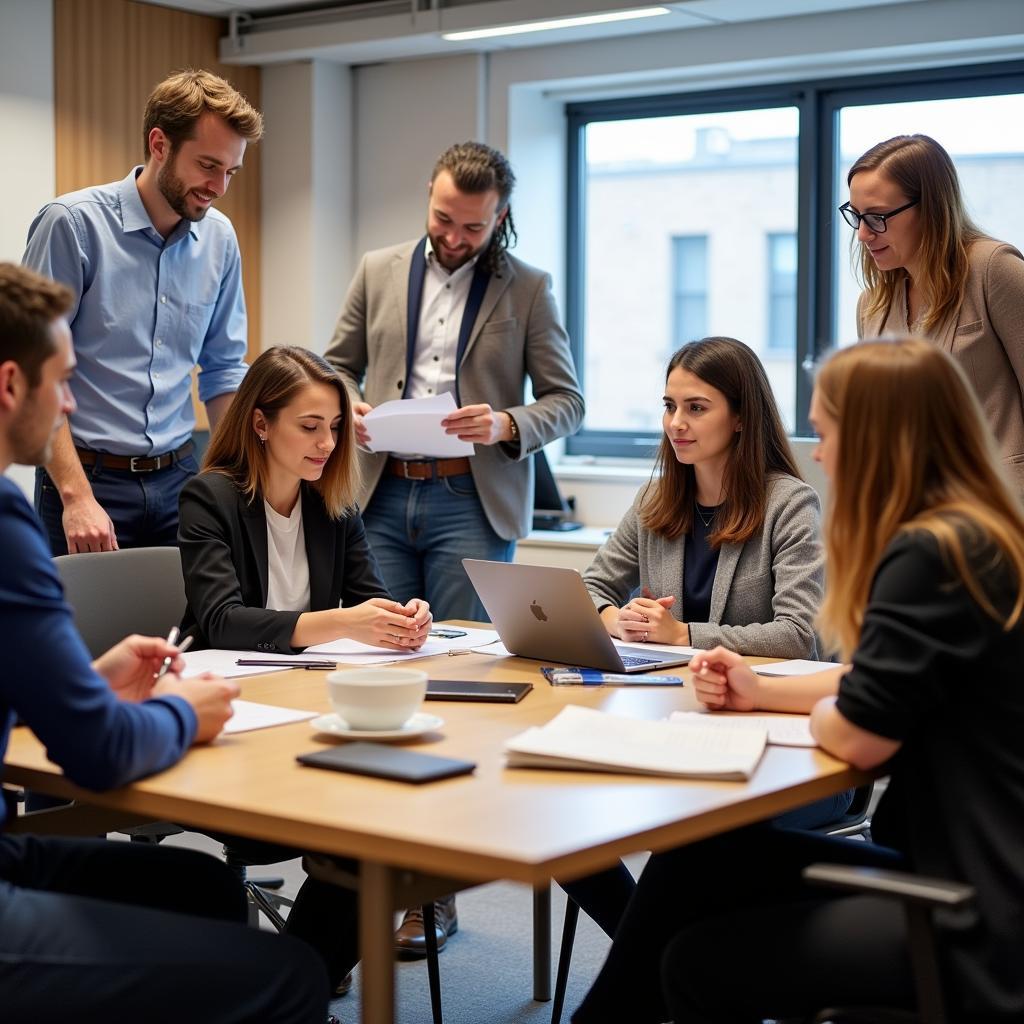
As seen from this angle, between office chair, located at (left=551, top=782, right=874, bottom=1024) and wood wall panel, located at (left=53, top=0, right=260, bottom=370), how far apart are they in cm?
330

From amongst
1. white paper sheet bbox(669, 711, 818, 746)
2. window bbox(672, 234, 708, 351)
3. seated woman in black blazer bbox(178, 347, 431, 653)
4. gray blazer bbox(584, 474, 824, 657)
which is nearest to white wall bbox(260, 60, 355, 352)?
window bbox(672, 234, 708, 351)

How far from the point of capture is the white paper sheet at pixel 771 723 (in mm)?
1835

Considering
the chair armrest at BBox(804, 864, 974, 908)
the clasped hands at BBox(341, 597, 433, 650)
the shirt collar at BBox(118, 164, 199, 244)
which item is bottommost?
the chair armrest at BBox(804, 864, 974, 908)

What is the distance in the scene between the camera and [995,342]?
2.85 metres

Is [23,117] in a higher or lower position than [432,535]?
higher

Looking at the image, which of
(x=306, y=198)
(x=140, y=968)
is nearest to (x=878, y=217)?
(x=140, y=968)

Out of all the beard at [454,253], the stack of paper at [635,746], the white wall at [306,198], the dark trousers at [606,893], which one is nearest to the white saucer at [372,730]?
the stack of paper at [635,746]

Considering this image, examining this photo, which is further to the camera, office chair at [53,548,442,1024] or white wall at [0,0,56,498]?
white wall at [0,0,56,498]

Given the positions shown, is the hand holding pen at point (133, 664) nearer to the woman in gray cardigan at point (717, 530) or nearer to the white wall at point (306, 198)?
the woman in gray cardigan at point (717, 530)

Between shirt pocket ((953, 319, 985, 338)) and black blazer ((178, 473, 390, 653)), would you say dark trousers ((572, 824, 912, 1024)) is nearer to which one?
black blazer ((178, 473, 390, 653))

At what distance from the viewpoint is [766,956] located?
1618 millimetres

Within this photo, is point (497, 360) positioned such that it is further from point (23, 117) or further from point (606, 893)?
point (23, 117)

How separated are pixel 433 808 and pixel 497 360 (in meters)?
2.33

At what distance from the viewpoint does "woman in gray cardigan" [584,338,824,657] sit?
264 centimetres
